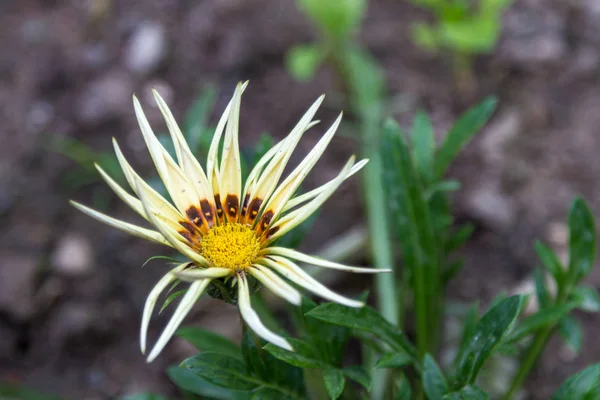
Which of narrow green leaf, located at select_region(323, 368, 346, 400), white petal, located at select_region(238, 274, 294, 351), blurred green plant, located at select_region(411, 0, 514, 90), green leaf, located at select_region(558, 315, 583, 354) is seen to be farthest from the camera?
blurred green plant, located at select_region(411, 0, 514, 90)

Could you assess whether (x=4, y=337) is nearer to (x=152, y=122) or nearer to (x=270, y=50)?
(x=152, y=122)

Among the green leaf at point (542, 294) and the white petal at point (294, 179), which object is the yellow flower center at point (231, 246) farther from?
the green leaf at point (542, 294)

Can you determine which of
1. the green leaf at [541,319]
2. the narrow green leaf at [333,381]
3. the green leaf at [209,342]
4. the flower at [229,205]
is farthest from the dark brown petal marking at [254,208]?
the green leaf at [541,319]

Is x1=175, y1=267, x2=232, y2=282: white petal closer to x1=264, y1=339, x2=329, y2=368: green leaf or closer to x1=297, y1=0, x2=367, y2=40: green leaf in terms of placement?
x1=264, y1=339, x2=329, y2=368: green leaf

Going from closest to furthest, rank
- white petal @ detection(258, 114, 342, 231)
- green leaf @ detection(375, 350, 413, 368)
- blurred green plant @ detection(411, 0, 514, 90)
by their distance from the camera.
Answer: white petal @ detection(258, 114, 342, 231), green leaf @ detection(375, 350, 413, 368), blurred green plant @ detection(411, 0, 514, 90)

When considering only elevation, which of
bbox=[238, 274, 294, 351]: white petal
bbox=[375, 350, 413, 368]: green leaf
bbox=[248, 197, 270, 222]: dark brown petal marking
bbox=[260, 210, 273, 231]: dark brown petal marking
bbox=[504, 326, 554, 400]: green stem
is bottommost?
bbox=[504, 326, 554, 400]: green stem

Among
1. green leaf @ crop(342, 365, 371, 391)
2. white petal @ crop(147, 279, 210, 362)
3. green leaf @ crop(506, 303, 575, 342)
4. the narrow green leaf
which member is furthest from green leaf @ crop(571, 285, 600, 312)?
white petal @ crop(147, 279, 210, 362)

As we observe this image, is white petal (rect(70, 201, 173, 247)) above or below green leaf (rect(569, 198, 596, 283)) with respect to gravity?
above

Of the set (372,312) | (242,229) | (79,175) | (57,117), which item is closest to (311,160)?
(242,229)
